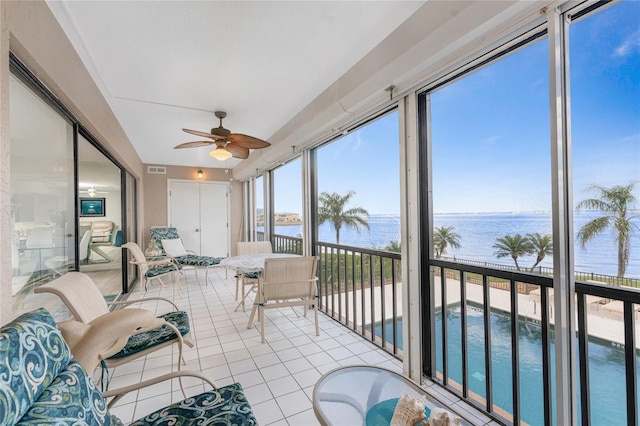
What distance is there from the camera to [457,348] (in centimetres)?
188

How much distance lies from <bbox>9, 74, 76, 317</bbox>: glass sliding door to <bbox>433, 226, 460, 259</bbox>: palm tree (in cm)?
241

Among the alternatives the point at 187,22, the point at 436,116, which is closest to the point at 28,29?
the point at 187,22

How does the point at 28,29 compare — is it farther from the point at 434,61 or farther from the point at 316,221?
the point at 316,221

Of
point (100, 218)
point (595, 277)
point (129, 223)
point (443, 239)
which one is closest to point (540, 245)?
point (595, 277)

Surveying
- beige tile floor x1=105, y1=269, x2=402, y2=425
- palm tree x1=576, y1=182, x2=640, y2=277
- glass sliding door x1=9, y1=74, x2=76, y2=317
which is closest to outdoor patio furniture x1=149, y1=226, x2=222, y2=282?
beige tile floor x1=105, y1=269, x2=402, y2=425

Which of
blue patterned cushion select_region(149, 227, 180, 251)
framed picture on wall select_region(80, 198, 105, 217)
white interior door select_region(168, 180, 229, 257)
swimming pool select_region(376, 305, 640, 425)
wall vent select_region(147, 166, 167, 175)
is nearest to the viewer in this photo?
swimming pool select_region(376, 305, 640, 425)

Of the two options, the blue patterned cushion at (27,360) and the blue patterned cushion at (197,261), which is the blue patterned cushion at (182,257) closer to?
the blue patterned cushion at (197,261)

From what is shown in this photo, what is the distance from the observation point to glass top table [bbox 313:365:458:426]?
113 centimetres

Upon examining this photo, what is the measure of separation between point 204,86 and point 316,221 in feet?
6.48

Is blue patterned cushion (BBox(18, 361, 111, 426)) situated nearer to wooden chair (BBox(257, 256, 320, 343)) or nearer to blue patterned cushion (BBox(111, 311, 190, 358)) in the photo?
blue patterned cushion (BBox(111, 311, 190, 358))

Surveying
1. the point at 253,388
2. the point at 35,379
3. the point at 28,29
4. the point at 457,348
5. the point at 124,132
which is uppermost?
the point at 124,132

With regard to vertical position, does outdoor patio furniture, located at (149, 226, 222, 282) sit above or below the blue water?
below

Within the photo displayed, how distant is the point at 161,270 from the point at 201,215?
273cm

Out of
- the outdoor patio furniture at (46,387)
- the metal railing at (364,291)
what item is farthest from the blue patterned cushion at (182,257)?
the outdoor patio furniture at (46,387)
